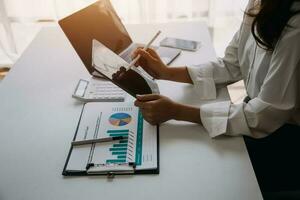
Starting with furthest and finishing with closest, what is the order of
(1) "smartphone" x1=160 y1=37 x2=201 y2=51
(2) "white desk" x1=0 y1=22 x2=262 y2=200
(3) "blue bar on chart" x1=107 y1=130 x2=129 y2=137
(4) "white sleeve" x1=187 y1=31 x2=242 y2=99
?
(1) "smartphone" x1=160 y1=37 x2=201 y2=51
(4) "white sleeve" x1=187 y1=31 x2=242 y2=99
(3) "blue bar on chart" x1=107 y1=130 x2=129 y2=137
(2) "white desk" x1=0 y1=22 x2=262 y2=200

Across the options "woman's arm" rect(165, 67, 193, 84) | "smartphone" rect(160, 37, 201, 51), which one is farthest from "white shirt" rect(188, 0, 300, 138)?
"smartphone" rect(160, 37, 201, 51)

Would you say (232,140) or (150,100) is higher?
(150,100)

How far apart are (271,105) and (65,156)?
524 mm

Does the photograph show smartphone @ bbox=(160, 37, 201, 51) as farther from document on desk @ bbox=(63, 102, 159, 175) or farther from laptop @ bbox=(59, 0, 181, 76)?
document on desk @ bbox=(63, 102, 159, 175)

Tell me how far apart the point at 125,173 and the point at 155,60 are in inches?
17.6

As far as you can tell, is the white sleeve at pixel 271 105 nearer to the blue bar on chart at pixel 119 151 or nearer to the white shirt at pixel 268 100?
the white shirt at pixel 268 100

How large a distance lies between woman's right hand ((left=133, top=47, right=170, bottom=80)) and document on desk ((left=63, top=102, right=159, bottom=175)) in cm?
18

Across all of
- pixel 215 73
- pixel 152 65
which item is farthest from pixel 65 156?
pixel 215 73

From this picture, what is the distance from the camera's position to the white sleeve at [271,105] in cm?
79

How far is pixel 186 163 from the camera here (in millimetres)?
771

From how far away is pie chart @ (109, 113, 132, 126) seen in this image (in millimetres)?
895

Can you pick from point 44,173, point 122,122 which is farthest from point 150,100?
point 44,173

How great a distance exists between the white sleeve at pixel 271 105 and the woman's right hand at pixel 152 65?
25cm

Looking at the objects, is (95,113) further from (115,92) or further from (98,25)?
(98,25)
